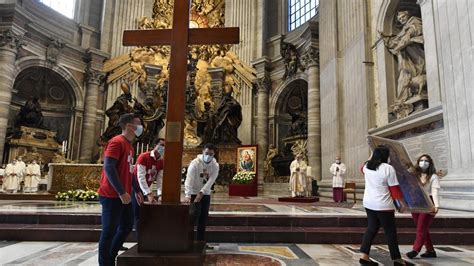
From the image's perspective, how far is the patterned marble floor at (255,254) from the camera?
3221 millimetres

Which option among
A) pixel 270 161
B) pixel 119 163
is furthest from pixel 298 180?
pixel 119 163

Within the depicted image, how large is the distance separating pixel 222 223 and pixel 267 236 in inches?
33.8

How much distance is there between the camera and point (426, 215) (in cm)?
358

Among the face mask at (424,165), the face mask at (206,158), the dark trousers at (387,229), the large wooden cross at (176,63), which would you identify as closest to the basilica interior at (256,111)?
the large wooden cross at (176,63)

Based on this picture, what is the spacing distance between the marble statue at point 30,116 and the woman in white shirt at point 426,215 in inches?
653

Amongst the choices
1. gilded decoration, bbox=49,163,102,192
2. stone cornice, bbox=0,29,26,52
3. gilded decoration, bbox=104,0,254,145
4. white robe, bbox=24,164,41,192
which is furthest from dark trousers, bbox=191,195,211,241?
stone cornice, bbox=0,29,26,52

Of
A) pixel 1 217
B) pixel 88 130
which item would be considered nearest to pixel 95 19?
pixel 88 130

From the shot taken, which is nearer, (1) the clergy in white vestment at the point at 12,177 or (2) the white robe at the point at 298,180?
(2) the white robe at the point at 298,180

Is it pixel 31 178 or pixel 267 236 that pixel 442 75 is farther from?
pixel 31 178

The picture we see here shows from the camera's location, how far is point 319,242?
4.45m

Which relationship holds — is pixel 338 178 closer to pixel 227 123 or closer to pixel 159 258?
pixel 159 258

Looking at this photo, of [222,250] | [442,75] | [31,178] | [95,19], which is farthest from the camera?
[95,19]

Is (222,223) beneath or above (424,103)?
beneath

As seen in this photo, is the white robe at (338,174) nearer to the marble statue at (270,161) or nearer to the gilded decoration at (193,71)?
the marble statue at (270,161)
